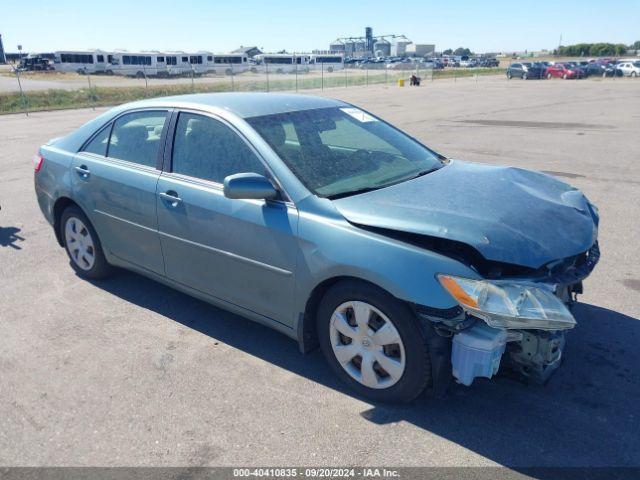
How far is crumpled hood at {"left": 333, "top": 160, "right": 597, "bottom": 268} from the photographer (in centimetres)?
279

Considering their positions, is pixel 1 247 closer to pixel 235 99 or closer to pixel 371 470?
pixel 235 99

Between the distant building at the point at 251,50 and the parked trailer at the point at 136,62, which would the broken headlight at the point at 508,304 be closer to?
the parked trailer at the point at 136,62

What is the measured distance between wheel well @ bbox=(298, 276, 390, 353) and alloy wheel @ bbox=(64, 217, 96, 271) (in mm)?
2450

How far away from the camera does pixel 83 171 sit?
458 centimetres

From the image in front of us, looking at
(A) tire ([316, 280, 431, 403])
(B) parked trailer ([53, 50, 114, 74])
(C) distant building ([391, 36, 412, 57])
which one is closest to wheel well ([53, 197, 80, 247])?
(A) tire ([316, 280, 431, 403])

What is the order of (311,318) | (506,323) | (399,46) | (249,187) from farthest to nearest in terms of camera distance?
(399,46), (311,318), (249,187), (506,323)

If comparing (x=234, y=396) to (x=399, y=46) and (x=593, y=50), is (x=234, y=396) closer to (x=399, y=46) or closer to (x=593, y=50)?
(x=593, y=50)

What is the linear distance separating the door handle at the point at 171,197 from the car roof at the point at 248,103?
0.65 m

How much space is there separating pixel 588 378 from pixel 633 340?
28.5 inches

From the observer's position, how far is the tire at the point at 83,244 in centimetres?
474

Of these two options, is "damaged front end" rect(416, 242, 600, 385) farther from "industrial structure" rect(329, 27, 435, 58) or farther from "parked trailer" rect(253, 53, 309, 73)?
"industrial structure" rect(329, 27, 435, 58)

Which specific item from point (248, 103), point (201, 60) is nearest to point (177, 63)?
point (201, 60)

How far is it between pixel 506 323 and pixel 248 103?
7.94 feet

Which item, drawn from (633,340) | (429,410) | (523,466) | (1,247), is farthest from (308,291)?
(1,247)
